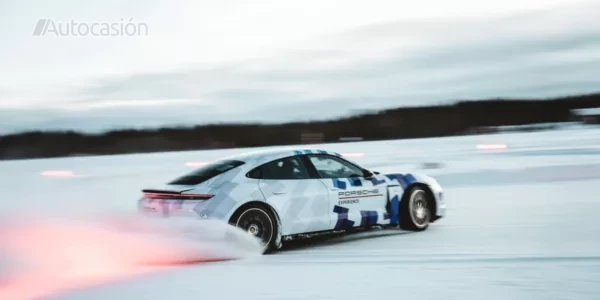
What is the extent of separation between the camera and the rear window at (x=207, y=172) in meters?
9.61

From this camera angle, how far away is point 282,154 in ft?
33.6

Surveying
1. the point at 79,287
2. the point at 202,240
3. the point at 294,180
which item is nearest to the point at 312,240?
the point at 294,180

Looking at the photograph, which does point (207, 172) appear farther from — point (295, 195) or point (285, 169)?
point (295, 195)

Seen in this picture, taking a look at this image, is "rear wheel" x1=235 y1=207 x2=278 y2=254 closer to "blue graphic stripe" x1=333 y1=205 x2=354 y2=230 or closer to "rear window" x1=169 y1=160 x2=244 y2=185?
"rear window" x1=169 y1=160 x2=244 y2=185

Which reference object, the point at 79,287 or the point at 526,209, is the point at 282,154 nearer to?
the point at 79,287

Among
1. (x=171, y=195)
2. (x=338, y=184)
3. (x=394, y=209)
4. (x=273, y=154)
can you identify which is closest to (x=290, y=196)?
(x=273, y=154)

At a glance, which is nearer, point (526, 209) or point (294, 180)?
point (294, 180)

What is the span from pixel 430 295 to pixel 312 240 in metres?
4.87

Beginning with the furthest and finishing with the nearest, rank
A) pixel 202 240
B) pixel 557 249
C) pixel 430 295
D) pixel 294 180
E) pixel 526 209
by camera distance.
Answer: pixel 526 209, pixel 294 180, pixel 202 240, pixel 557 249, pixel 430 295

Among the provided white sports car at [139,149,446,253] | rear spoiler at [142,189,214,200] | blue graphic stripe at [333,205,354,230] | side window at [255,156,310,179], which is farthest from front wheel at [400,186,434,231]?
rear spoiler at [142,189,214,200]

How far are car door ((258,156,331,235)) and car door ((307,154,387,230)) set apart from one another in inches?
6.4

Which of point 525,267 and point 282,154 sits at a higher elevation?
point 282,154

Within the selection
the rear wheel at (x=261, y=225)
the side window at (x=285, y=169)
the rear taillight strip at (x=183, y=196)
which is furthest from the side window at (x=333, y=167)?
the rear taillight strip at (x=183, y=196)

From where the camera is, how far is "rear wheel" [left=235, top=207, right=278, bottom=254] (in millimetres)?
9484
